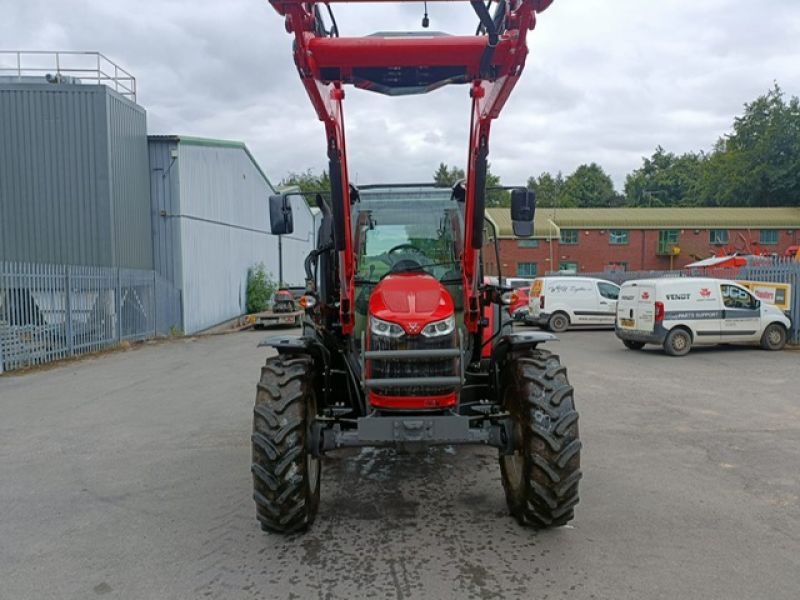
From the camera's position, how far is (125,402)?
9.94m

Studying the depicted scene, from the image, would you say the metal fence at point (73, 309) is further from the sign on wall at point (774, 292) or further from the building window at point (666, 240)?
the building window at point (666, 240)

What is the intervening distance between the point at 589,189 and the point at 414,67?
3272 inches

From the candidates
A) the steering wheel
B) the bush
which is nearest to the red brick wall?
the bush

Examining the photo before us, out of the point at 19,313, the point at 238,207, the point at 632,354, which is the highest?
the point at 238,207

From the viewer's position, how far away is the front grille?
433 centimetres

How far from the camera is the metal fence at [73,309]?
43.8ft

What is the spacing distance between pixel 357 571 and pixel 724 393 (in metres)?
8.25

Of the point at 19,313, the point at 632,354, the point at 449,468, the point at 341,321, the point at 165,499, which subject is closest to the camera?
the point at 341,321

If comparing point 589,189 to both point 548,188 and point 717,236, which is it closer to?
point 548,188

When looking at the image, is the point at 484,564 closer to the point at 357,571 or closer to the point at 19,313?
the point at 357,571

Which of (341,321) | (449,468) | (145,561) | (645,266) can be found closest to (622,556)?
(449,468)

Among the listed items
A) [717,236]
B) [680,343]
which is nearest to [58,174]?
[680,343]

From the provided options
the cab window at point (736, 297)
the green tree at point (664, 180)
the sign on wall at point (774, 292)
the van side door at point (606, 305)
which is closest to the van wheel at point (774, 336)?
the cab window at point (736, 297)

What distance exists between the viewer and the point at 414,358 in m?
4.25
